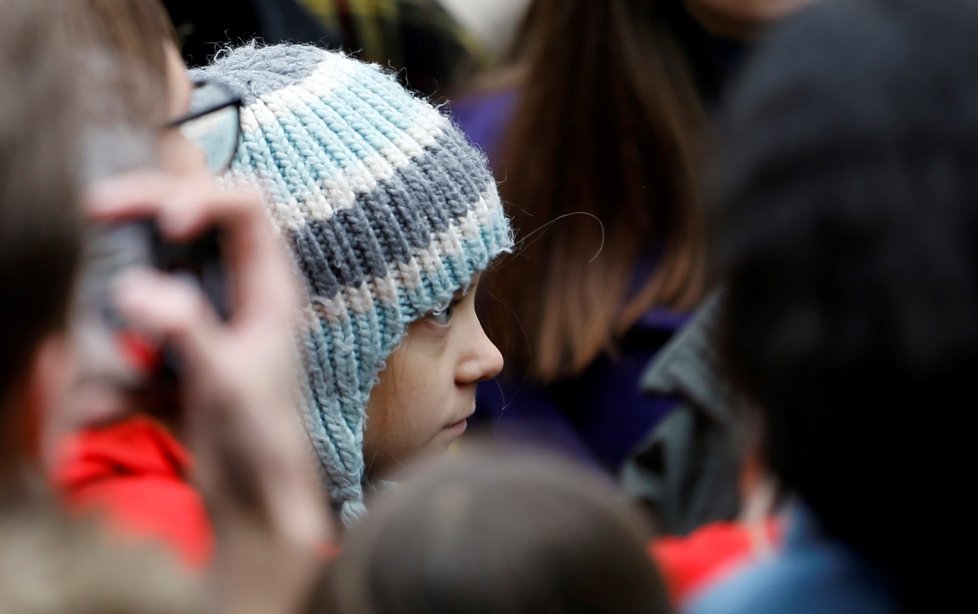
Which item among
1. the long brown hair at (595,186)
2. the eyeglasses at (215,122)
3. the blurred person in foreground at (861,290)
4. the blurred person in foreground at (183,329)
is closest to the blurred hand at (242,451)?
the blurred person in foreground at (183,329)

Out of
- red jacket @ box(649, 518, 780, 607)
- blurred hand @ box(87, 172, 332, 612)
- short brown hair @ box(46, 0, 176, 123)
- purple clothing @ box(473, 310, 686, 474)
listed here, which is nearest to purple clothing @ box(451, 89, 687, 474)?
purple clothing @ box(473, 310, 686, 474)

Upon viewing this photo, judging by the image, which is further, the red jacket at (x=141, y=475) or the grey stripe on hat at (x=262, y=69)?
the grey stripe on hat at (x=262, y=69)

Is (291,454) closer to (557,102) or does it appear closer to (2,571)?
(2,571)

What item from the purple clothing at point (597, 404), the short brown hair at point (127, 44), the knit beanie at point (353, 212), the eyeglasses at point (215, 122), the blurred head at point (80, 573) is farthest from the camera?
the purple clothing at point (597, 404)

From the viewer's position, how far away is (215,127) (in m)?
1.79

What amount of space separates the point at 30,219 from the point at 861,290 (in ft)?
1.80

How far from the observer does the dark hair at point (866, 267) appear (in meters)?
0.93

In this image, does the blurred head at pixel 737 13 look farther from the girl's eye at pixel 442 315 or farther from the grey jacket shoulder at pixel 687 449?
the girl's eye at pixel 442 315

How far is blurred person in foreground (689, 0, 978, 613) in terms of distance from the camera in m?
0.93

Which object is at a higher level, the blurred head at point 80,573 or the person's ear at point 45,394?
the person's ear at point 45,394

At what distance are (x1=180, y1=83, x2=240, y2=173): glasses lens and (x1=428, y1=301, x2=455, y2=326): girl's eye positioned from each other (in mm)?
354

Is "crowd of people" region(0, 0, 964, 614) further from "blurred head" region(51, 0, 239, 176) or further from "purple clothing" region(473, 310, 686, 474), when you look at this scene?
"purple clothing" region(473, 310, 686, 474)

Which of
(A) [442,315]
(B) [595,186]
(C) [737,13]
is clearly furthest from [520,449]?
(C) [737,13]

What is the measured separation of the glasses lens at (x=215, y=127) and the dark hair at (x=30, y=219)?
758 millimetres
